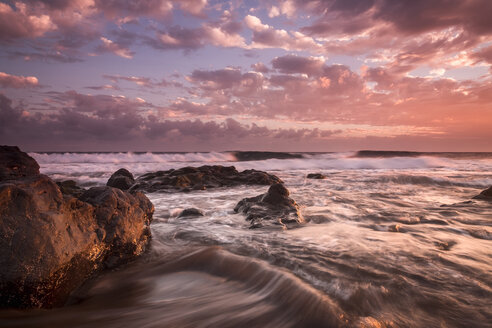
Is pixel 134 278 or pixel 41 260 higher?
pixel 41 260

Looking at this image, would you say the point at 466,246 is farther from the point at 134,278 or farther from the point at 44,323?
the point at 44,323

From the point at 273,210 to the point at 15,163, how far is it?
5011 millimetres

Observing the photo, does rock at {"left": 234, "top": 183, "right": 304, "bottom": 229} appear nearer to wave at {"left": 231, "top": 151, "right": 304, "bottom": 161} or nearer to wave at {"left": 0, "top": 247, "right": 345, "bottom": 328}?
wave at {"left": 0, "top": 247, "right": 345, "bottom": 328}

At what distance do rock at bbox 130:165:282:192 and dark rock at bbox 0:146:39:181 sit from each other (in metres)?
4.42

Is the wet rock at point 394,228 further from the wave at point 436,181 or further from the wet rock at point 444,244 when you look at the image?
the wave at point 436,181

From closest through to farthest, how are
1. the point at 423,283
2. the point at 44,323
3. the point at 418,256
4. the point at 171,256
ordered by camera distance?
the point at 44,323
the point at 423,283
the point at 418,256
the point at 171,256

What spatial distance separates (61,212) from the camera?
7.35 ft

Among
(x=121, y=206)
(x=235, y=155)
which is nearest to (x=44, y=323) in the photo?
(x=121, y=206)

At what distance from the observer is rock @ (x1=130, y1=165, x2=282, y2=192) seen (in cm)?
1016

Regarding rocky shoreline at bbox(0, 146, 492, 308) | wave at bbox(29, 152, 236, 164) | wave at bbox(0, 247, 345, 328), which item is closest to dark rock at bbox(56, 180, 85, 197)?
rocky shoreline at bbox(0, 146, 492, 308)

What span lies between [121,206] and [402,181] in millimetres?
12917

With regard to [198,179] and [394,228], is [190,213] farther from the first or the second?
[198,179]

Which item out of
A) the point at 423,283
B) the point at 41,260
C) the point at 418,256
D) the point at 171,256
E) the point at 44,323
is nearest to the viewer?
the point at 44,323

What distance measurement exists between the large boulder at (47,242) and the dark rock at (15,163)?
9.84 feet
